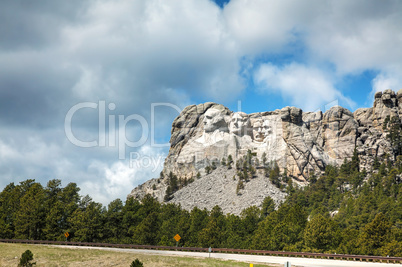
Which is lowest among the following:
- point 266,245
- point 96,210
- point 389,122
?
point 266,245

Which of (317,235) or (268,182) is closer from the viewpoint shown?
(317,235)

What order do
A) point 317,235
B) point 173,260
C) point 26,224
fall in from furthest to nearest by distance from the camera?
point 26,224, point 317,235, point 173,260

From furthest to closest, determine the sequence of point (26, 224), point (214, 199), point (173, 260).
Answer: point (214, 199)
point (26, 224)
point (173, 260)

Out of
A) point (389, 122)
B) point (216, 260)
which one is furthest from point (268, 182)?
point (216, 260)

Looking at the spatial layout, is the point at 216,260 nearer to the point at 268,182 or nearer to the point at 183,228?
the point at 183,228

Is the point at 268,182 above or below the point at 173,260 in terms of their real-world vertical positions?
above

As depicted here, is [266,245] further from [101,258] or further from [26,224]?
[26,224]

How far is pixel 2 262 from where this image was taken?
54.1 m

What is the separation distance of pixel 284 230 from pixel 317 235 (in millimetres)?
6113

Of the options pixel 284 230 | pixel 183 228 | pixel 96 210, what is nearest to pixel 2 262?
pixel 96 210

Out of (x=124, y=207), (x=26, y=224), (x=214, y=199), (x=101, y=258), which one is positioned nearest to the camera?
(x=101, y=258)

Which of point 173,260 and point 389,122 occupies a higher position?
point 389,122

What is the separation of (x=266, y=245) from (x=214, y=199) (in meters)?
105

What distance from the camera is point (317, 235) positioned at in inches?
2783
